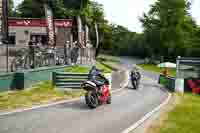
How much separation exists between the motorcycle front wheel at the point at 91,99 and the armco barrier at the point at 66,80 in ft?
16.7

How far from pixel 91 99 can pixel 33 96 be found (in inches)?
107

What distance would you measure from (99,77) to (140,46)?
110198 mm

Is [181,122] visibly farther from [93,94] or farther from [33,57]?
[33,57]

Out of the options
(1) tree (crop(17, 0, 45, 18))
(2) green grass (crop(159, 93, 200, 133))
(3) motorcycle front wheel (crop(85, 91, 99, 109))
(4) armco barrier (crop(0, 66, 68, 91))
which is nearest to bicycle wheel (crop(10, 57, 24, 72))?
(4) armco barrier (crop(0, 66, 68, 91))

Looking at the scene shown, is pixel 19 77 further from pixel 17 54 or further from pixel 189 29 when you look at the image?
pixel 189 29

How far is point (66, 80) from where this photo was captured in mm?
18922

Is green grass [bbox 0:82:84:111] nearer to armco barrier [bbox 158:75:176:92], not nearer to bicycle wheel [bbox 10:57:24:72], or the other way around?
bicycle wheel [bbox 10:57:24:72]

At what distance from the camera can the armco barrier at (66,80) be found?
1883cm

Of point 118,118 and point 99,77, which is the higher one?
point 99,77

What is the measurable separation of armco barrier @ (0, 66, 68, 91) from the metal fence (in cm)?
57

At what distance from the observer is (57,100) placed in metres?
15.3

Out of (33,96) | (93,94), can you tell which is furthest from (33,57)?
(93,94)

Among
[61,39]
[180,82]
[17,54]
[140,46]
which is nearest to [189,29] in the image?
[140,46]

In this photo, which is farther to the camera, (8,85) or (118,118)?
(8,85)
